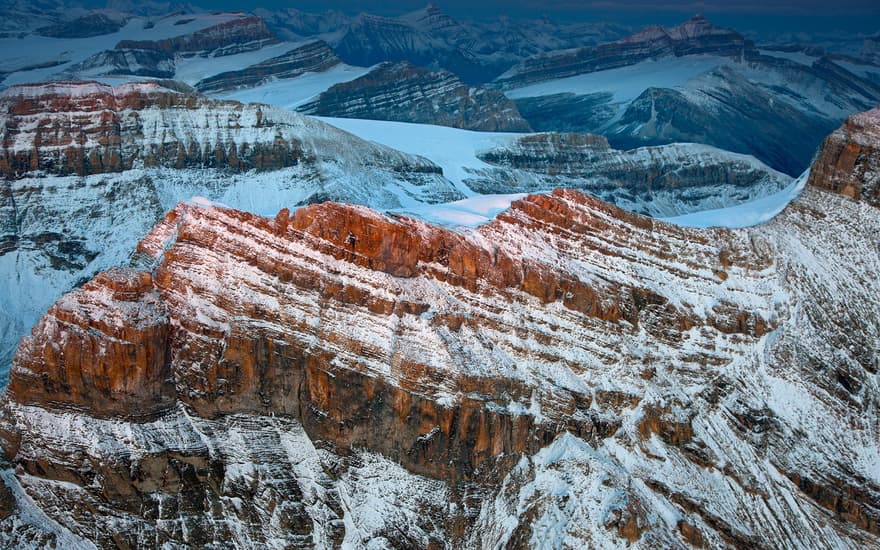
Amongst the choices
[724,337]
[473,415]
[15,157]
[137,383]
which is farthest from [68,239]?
[724,337]

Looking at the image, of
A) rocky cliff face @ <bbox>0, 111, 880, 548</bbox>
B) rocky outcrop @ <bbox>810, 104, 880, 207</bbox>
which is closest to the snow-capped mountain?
rocky cliff face @ <bbox>0, 111, 880, 548</bbox>

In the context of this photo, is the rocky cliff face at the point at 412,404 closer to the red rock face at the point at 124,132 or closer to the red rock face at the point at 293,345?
the red rock face at the point at 293,345

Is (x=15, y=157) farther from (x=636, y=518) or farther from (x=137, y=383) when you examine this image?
(x=636, y=518)

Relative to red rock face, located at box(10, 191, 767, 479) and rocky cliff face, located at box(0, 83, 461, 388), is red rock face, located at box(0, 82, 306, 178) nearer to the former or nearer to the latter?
rocky cliff face, located at box(0, 83, 461, 388)

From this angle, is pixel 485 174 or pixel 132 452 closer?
pixel 132 452

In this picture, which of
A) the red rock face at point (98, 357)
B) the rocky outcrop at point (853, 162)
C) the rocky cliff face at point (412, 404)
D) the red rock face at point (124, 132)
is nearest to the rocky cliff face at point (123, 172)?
the red rock face at point (124, 132)

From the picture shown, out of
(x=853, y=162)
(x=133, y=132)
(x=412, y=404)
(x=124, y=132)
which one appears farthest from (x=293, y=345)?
(x=133, y=132)
